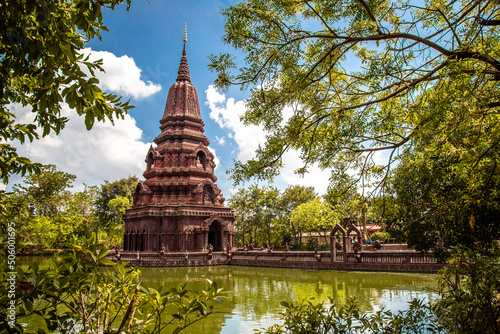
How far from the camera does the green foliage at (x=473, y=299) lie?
3663 mm

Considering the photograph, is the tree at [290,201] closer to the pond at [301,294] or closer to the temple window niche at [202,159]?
the temple window niche at [202,159]

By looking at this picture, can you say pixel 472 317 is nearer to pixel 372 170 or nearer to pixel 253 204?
pixel 372 170

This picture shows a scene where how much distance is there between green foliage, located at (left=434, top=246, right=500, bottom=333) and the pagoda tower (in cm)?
1914

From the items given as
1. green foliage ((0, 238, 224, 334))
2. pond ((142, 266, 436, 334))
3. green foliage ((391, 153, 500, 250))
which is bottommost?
pond ((142, 266, 436, 334))

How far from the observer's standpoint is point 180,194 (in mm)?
24969

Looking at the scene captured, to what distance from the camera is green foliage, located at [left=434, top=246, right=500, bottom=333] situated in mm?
3663

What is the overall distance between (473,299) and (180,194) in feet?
73.7

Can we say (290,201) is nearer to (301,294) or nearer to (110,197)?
(110,197)

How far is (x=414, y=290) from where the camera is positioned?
34.9ft

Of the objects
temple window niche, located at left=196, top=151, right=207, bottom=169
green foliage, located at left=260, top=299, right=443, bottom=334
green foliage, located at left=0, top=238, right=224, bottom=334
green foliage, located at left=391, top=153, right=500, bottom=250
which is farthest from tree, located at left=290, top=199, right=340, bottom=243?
green foliage, located at left=0, top=238, right=224, bottom=334

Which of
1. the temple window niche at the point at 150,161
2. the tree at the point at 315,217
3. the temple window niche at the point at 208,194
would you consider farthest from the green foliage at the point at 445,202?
the tree at the point at 315,217

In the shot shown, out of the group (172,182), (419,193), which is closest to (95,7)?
(419,193)

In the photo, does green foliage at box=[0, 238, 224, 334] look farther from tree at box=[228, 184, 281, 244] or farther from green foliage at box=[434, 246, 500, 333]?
tree at box=[228, 184, 281, 244]

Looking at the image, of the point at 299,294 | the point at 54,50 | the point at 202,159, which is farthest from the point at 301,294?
the point at 202,159
